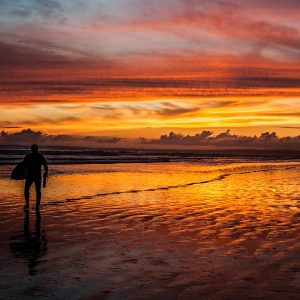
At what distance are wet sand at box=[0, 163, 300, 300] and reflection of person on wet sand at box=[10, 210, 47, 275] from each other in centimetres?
2

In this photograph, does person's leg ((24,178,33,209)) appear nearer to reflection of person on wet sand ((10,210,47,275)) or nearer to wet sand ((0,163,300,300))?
wet sand ((0,163,300,300))

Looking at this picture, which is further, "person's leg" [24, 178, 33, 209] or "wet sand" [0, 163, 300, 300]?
"person's leg" [24, 178, 33, 209]

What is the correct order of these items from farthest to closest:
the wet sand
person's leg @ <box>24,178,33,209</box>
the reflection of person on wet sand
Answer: person's leg @ <box>24,178,33,209</box> < the reflection of person on wet sand < the wet sand

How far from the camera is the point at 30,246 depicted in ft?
29.8

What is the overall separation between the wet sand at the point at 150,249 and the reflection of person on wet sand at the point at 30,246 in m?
Result: 0.02

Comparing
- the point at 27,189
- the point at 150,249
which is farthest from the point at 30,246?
the point at 27,189

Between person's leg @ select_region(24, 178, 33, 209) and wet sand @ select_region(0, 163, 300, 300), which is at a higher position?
person's leg @ select_region(24, 178, 33, 209)

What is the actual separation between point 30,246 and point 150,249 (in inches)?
90.9

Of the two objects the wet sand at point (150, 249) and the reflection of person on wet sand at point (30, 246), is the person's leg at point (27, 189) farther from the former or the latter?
the reflection of person on wet sand at point (30, 246)

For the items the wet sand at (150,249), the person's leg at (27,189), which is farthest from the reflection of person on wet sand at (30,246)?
the person's leg at (27,189)

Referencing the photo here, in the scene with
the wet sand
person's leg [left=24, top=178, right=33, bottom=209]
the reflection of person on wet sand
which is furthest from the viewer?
person's leg [left=24, top=178, right=33, bottom=209]

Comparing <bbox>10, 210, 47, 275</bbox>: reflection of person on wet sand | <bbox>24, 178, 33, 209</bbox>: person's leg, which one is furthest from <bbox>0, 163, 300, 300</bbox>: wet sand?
<bbox>24, 178, 33, 209</bbox>: person's leg

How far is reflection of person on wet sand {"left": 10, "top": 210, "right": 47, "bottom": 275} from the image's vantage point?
7.97 metres

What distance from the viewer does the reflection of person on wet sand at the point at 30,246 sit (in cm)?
797
